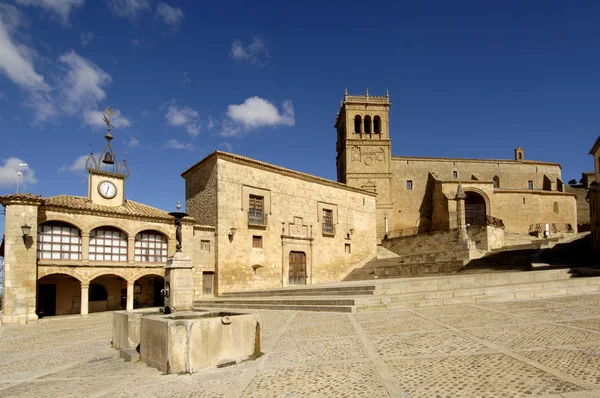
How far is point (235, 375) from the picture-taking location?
5484 millimetres

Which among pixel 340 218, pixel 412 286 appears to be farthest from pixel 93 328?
pixel 340 218

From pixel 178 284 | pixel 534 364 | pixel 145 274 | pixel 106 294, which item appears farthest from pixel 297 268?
pixel 534 364

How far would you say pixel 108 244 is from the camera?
17656mm

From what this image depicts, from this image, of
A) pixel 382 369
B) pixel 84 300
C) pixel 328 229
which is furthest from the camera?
pixel 328 229

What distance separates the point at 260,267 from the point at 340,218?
22.9 feet

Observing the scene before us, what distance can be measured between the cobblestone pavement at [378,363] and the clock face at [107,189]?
9474mm

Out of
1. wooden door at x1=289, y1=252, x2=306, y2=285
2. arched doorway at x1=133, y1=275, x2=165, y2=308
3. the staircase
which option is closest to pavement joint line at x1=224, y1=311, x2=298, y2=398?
the staircase

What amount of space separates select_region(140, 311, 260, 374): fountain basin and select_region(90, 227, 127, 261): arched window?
12.2 meters

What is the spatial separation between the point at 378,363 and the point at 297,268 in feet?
59.2

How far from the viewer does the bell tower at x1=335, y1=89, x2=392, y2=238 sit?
3459 centimetres

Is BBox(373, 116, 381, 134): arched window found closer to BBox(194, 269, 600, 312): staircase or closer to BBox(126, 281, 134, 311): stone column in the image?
BBox(194, 269, 600, 312): staircase

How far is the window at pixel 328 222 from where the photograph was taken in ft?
82.9

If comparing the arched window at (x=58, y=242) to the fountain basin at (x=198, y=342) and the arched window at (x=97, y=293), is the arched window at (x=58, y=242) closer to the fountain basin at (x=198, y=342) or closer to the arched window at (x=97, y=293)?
the arched window at (x=97, y=293)

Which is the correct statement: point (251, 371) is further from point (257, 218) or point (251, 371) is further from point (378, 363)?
point (257, 218)
